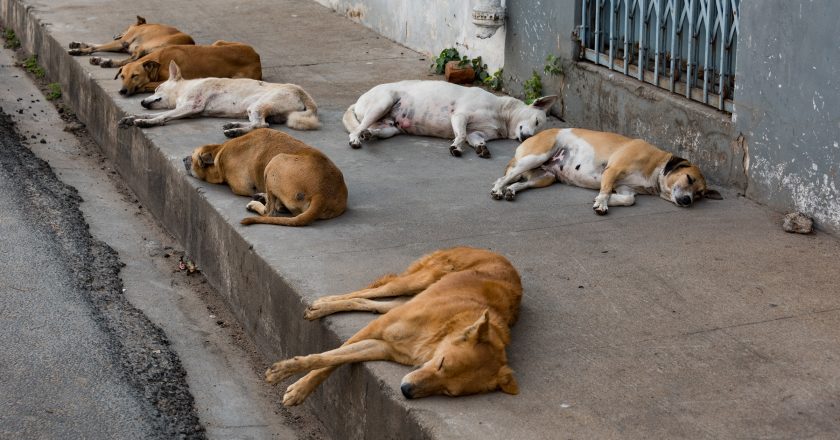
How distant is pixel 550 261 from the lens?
6059 mm

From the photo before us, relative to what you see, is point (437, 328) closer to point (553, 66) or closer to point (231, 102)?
point (553, 66)

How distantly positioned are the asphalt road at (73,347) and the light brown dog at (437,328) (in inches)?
34.5

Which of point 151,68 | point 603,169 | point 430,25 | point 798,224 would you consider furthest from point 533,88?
point 798,224

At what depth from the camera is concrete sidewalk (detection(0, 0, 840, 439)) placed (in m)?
4.35

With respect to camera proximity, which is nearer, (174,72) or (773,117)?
(773,117)

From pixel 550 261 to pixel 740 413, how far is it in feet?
6.22

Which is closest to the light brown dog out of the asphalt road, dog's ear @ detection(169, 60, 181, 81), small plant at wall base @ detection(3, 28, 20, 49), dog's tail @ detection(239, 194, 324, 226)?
the asphalt road

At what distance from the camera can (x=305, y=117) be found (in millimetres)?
9023

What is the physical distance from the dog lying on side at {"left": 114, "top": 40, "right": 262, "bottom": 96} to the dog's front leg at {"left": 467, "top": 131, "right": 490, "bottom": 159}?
2675 millimetres

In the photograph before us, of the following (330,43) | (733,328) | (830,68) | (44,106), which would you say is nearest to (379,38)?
(330,43)

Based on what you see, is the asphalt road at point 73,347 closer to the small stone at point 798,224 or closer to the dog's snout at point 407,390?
the dog's snout at point 407,390

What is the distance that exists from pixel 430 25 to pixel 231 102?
121 inches

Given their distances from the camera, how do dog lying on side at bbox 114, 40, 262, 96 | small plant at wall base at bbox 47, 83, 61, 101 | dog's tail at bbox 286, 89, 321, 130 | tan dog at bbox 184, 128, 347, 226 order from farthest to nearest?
small plant at wall base at bbox 47, 83, 61, 101 < dog lying on side at bbox 114, 40, 262, 96 < dog's tail at bbox 286, 89, 321, 130 < tan dog at bbox 184, 128, 347, 226

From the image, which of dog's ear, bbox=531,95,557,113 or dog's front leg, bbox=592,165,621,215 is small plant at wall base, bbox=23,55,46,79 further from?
dog's front leg, bbox=592,165,621,215
